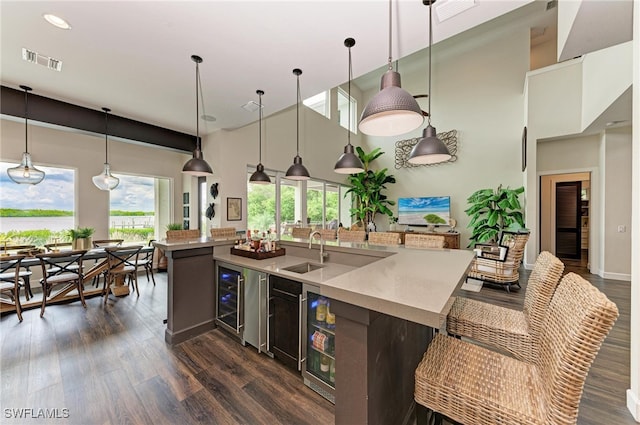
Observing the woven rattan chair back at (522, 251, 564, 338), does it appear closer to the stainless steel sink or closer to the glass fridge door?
the glass fridge door

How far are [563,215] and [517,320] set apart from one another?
782 cm

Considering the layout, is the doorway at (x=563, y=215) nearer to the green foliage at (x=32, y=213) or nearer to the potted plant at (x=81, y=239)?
the potted plant at (x=81, y=239)

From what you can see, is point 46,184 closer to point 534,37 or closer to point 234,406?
point 234,406

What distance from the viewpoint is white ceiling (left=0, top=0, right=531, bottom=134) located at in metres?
2.02

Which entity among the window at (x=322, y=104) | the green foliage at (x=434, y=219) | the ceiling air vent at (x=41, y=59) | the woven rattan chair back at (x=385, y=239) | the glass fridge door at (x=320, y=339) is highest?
the window at (x=322, y=104)

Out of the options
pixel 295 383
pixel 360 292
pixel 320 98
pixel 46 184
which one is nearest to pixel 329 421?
pixel 295 383

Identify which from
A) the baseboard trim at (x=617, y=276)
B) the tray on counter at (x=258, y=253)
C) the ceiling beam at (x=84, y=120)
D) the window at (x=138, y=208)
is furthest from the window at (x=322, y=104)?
the baseboard trim at (x=617, y=276)

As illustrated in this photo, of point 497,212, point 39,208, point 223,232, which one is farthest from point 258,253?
point 497,212

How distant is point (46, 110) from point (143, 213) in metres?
2.91

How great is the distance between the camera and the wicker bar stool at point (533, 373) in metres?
0.85

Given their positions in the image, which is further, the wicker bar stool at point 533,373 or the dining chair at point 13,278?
the dining chair at point 13,278

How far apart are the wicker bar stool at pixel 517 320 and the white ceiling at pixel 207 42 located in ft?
6.94

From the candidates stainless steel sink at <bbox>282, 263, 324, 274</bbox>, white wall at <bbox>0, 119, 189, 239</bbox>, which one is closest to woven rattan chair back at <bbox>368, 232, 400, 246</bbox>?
stainless steel sink at <bbox>282, 263, 324, 274</bbox>

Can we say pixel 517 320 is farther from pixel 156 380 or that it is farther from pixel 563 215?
pixel 563 215
